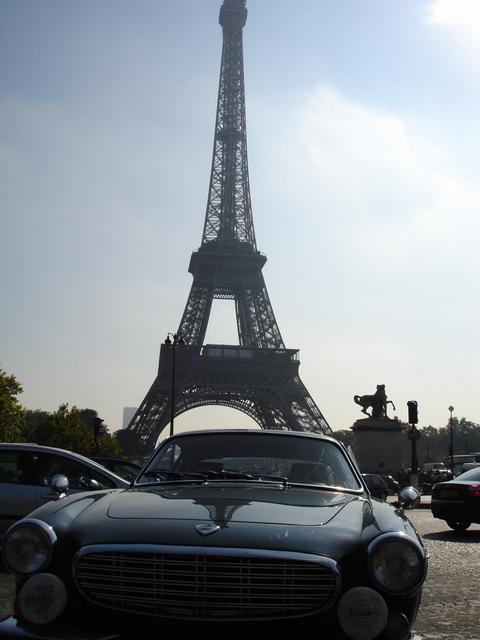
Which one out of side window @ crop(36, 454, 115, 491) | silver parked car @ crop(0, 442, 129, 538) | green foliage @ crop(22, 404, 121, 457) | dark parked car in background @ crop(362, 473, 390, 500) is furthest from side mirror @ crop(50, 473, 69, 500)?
green foliage @ crop(22, 404, 121, 457)

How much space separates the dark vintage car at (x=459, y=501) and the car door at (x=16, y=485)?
721 cm

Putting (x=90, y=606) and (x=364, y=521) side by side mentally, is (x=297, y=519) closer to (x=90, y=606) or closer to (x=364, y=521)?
(x=364, y=521)

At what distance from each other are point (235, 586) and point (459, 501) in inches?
432

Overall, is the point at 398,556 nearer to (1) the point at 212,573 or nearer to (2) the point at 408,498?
(1) the point at 212,573

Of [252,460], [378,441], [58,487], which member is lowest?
[58,487]

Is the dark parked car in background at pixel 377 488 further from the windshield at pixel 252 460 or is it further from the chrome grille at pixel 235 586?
the chrome grille at pixel 235 586

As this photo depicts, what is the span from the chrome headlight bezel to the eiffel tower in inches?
1874

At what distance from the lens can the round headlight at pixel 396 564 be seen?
312 cm

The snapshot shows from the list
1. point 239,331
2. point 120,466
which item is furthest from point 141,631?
point 239,331

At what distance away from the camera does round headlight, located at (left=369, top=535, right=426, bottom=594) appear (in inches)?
123

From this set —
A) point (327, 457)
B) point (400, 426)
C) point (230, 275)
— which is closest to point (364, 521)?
point (327, 457)

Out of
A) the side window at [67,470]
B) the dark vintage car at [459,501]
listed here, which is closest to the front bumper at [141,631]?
the side window at [67,470]

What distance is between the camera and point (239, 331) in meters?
61.0

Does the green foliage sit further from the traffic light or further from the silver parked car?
the silver parked car
